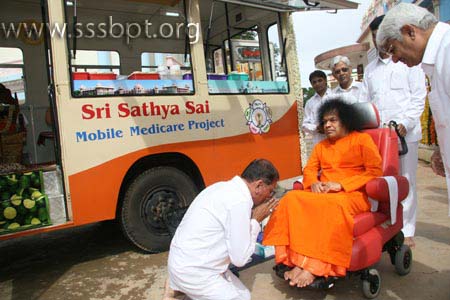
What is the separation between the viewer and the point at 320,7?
4621 mm

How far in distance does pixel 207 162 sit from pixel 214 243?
1942 millimetres

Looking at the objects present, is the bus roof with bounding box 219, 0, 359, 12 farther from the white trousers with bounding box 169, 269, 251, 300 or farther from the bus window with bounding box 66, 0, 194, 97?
the white trousers with bounding box 169, 269, 251, 300

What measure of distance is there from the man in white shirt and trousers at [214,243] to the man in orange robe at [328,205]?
0.61 metres

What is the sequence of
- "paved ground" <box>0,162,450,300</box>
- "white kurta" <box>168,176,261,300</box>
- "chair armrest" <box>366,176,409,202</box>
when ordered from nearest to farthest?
"white kurta" <box>168,176,261,300</box>, "chair armrest" <box>366,176,409,202</box>, "paved ground" <box>0,162,450,300</box>

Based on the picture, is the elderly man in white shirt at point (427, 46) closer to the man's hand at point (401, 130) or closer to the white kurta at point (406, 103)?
the man's hand at point (401, 130)

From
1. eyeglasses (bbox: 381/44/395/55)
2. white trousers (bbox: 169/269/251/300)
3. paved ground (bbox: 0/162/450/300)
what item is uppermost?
eyeglasses (bbox: 381/44/395/55)

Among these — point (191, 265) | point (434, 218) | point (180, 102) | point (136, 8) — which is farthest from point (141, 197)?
point (434, 218)

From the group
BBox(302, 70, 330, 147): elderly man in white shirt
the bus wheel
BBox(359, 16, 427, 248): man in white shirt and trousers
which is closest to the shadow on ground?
the bus wheel

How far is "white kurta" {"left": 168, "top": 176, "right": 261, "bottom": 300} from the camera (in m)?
2.06

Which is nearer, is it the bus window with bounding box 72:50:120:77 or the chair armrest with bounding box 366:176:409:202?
the chair armrest with bounding box 366:176:409:202

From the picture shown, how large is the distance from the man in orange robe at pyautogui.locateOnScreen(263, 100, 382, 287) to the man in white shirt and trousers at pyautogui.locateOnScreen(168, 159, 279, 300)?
24.2 inches

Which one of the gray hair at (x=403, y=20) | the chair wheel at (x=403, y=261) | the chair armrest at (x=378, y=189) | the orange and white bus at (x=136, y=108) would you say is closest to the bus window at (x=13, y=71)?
the orange and white bus at (x=136, y=108)

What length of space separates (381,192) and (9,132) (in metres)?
4.25

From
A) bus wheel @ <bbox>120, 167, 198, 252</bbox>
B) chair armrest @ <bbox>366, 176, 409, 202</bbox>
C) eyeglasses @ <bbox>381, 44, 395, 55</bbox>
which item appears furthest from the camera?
bus wheel @ <bbox>120, 167, 198, 252</bbox>
